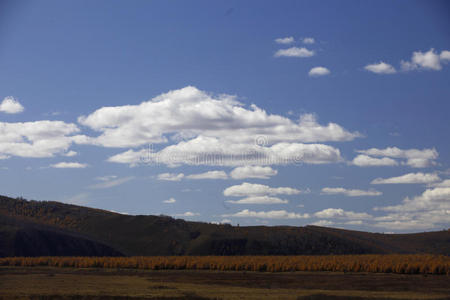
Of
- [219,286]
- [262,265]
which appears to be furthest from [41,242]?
[219,286]

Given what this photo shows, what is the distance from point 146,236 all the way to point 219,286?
6282cm

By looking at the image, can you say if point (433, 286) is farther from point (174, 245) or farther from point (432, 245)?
point (432, 245)

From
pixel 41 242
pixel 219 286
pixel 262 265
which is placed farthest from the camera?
pixel 41 242

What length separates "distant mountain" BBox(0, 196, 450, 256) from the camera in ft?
283

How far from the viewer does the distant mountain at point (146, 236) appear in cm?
8619

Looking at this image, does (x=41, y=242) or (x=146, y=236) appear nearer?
(x=41, y=242)

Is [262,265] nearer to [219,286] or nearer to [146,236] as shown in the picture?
[219,286]

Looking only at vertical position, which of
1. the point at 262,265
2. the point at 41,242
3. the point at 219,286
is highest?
the point at 41,242

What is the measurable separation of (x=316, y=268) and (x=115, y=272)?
18.1 meters

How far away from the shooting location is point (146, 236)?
100m

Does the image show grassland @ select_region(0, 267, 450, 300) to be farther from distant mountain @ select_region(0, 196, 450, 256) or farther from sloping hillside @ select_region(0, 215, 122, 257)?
distant mountain @ select_region(0, 196, 450, 256)

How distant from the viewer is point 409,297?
32469mm

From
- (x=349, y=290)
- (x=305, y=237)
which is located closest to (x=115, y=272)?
(x=349, y=290)

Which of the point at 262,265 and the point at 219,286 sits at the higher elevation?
the point at 262,265
